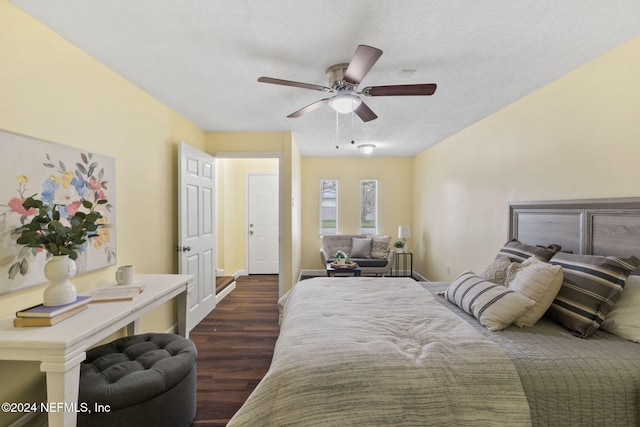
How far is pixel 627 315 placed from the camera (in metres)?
1.38

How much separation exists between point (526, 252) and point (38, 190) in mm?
3307

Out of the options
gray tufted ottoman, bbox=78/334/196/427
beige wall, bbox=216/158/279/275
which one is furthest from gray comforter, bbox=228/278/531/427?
beige wall, bbox=216/158/279/275

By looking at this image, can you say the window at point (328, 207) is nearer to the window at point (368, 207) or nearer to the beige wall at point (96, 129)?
the window at point (368, 207)

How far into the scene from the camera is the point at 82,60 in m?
1.82

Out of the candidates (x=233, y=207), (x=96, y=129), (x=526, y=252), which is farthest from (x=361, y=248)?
(x=96, y=129)

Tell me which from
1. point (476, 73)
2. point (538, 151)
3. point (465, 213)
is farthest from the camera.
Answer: point (465, 213)

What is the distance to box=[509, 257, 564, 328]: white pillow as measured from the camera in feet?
4.93

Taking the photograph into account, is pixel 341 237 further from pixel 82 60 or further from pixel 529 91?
pixel 82 60

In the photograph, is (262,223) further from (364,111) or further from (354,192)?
(364,111)

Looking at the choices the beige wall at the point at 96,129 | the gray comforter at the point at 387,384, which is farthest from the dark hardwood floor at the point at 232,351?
the gray comforter at the point at 387,384

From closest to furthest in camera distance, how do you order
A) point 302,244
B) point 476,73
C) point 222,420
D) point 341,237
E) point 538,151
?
point 222,420 < point 476,73 < point 538,151 < point 341,237 < point 302,244

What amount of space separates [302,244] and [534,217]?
Result: 160 inches

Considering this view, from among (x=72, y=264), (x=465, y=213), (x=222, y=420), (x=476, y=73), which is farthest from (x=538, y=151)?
(x=72, y=264)

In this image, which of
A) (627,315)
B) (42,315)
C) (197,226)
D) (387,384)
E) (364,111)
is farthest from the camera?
(197,226)
